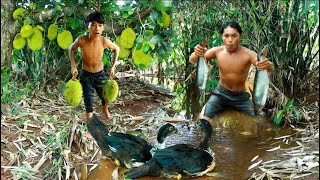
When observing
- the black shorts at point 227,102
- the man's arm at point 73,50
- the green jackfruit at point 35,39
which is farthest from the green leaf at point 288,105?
the green jackfruit at point 35,39

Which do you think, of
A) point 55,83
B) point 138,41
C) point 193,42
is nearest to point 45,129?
point 55,83

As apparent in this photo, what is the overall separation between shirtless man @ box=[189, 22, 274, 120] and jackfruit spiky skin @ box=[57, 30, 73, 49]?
1.19 ft

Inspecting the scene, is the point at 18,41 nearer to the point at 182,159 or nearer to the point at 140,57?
the point at 140,57

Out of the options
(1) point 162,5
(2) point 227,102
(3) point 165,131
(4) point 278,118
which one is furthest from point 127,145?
(4) point 278,118

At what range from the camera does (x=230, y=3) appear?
4.69 ft

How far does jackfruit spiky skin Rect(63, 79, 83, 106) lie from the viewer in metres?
1.19

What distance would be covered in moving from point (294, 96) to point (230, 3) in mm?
A: 435

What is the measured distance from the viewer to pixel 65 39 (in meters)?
1.26

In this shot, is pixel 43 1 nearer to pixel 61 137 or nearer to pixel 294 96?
pixel 61 137

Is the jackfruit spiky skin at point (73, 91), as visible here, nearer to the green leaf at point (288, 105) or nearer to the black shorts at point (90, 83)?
the black shorts at point (90, 83)

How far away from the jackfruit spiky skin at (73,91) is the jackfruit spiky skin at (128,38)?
185 mm

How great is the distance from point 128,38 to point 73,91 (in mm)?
232

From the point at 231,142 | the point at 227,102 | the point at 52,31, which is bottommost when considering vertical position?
the point at 231,142

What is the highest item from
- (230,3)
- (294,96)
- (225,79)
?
(230,3)
